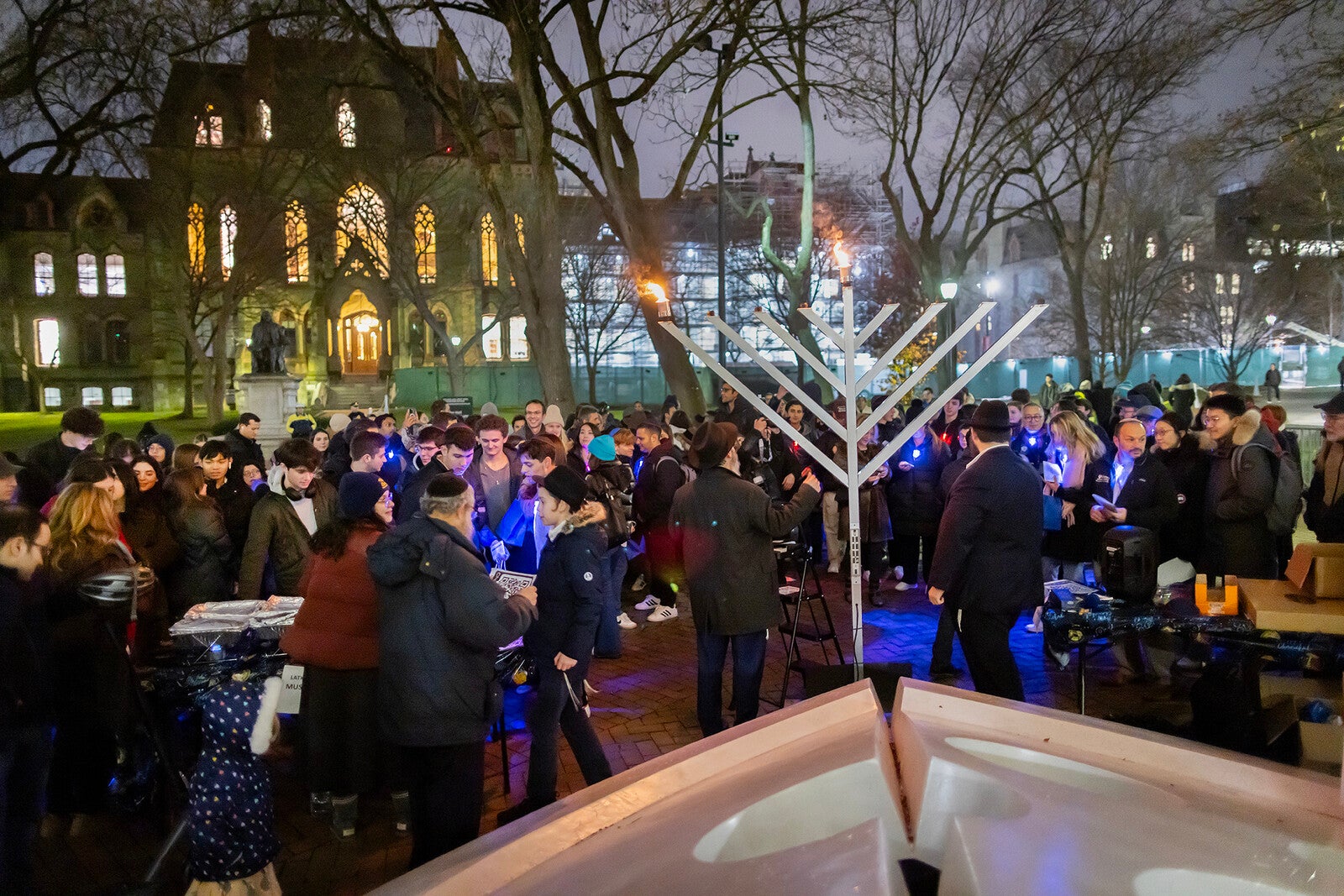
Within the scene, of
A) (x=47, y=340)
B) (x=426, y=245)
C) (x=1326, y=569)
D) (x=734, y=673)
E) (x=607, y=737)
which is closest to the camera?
(x=1326, y=569)

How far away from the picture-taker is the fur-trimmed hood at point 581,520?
4.64 m

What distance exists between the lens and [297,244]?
37.2 meters

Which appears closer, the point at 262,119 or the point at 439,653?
the point at 439,653

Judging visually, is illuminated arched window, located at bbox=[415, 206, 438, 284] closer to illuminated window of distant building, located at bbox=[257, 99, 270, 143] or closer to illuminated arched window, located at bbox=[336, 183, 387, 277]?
illuminated arched window, located at bbox=[336, 183, 387, 277]

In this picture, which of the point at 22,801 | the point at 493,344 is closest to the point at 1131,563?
the point at 22,801

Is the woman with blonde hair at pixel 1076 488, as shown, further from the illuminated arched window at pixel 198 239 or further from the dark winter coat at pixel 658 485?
the illuminated arched window at pixel 198 239

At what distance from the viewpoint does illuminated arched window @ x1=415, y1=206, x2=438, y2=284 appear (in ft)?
134

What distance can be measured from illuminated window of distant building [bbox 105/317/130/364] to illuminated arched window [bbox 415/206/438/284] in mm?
16596

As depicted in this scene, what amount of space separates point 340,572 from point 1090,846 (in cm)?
356

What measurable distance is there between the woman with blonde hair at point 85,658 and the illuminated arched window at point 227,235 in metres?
30.1

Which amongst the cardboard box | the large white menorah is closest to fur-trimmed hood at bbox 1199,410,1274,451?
the cardboard box

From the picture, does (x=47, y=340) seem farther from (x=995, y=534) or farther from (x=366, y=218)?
(x=995, y=534)

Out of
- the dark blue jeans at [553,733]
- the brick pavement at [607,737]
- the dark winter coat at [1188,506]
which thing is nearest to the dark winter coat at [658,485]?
the brick pavement at [607,737]

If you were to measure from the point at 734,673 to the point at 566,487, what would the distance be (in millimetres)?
1530
